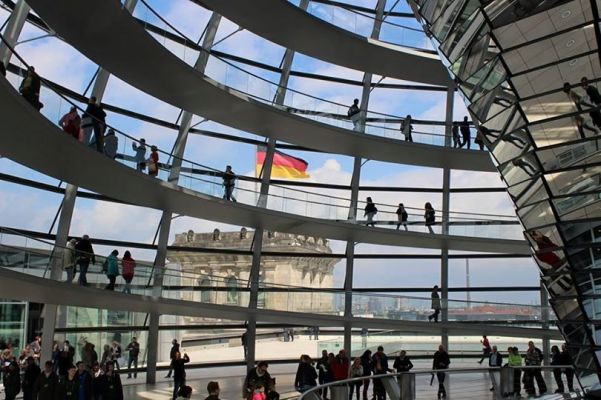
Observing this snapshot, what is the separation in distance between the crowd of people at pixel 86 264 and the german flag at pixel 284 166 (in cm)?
863

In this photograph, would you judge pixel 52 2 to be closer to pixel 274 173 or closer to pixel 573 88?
pixel 573 88

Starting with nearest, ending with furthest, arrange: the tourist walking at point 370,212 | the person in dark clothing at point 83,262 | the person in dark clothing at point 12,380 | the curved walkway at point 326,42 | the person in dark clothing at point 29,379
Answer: the person in dark clothing at point 12,380 → the person in dark clothing at point 29,379 → the person in dark clothing at point 83,262 → the curved walkway at point 326,42 → the tourist walking at point 370,212

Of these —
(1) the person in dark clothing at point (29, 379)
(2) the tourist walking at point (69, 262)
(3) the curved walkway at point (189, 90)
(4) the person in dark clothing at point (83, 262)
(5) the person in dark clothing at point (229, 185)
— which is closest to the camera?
(1) the person in dark clothing at point (29, 379)

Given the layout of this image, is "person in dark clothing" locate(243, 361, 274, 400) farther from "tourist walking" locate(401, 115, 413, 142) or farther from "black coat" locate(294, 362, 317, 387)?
"tourist walking" locate(401, 115, 413, 142)

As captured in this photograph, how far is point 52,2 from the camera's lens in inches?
615

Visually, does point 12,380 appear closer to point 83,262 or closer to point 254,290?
point 83,262

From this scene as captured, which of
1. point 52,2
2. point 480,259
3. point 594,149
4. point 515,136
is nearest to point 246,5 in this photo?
point 52,2

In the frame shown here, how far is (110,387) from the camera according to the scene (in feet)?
48.0

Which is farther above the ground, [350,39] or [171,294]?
[350,39]

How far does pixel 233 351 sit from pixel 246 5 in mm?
14100

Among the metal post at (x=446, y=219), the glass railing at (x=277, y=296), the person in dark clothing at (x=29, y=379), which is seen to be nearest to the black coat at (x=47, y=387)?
the person in dark clothing at (x=29, y=379)

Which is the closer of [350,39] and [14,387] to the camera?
[14,387]

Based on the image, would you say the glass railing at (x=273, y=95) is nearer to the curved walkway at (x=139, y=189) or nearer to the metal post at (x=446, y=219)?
the metal post at (x=446, y=219)

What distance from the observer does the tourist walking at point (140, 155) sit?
2081 centimetres
